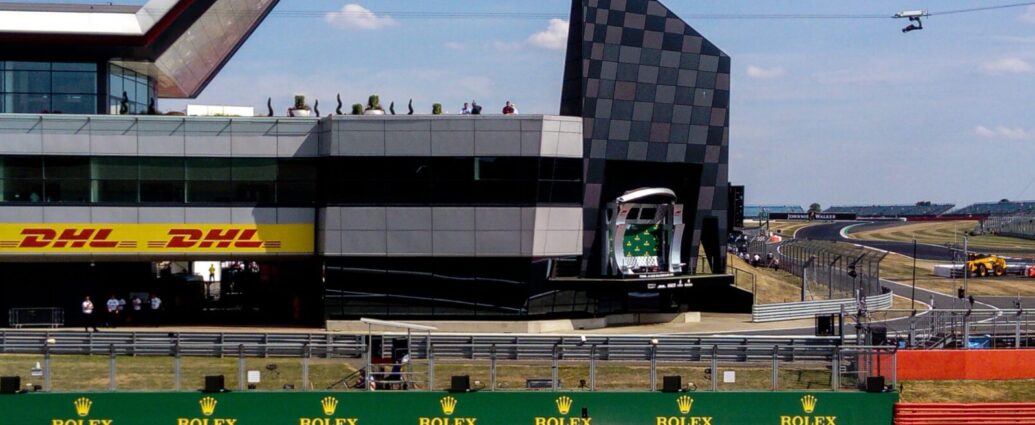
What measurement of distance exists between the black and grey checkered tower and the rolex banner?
64.4 ft

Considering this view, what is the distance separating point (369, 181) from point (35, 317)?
1521cm

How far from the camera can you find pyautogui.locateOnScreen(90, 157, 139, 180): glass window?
1989 inches

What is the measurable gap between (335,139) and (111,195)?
9.78 metres

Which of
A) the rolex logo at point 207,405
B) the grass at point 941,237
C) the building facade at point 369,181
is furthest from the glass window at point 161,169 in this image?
the grass at point 941,237

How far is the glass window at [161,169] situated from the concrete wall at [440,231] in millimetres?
6471

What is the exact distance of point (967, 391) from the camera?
125ft

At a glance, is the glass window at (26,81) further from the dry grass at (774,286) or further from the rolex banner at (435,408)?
the dry grass at (774,286)

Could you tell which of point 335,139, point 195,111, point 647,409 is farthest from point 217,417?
point 195,111

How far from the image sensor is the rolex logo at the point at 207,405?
31828 mm

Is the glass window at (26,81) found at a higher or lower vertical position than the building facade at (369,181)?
higher

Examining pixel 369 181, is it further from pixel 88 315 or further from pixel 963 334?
pixel 963 334

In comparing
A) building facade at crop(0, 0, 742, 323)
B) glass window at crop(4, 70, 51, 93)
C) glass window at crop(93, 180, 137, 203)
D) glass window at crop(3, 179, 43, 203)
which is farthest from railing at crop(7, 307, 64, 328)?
glass window at crop(4, 70, 51, 93)

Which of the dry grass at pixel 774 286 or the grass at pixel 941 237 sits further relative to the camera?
the grass at pixel 941 237

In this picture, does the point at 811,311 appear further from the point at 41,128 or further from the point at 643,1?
the point at 41,128
